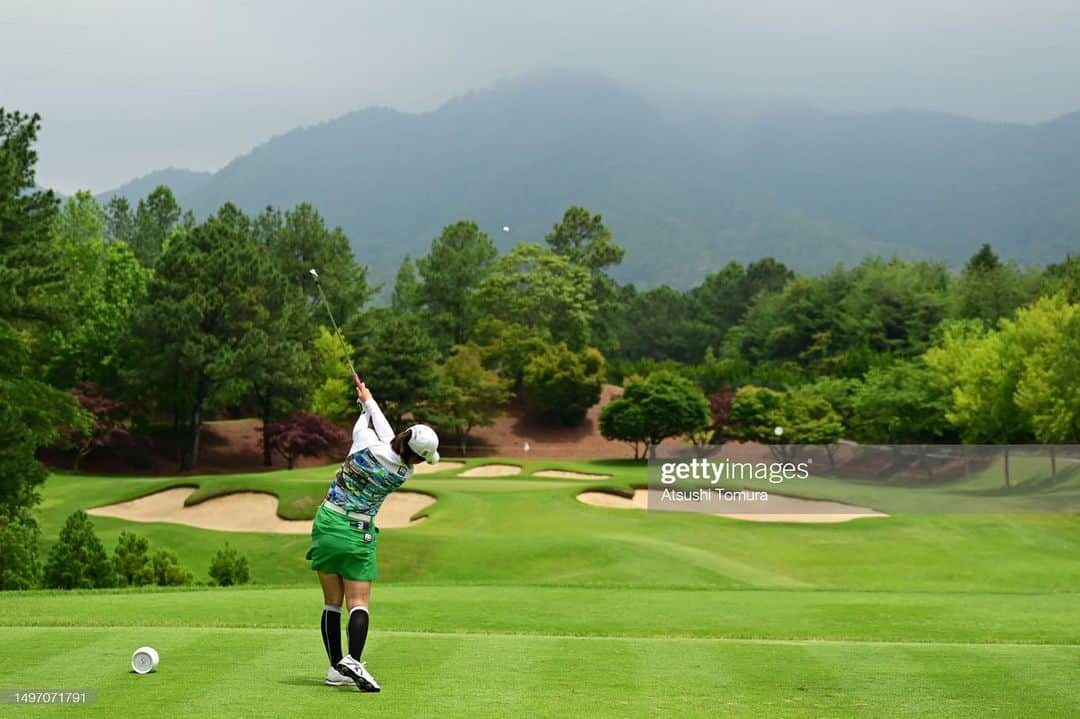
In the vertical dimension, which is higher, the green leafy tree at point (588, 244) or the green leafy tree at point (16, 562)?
the green leafy tree at point (588, 244)

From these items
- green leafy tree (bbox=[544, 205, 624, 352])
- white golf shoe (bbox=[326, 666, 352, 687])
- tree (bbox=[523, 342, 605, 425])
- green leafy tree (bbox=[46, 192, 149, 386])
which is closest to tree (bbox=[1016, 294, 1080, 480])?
tree (bbox=[523, 342, 605, 425])

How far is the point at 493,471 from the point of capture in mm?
52188

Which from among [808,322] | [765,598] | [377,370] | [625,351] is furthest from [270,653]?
[625,351]

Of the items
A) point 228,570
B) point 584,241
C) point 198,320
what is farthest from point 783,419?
point 584,241

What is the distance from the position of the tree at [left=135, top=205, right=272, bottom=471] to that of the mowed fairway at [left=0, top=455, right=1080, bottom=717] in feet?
87.0

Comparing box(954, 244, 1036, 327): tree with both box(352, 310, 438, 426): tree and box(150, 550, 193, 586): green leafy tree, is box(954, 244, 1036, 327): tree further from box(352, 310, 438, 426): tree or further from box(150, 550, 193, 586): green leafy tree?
box(150, 550, 193, 586): green leafy tree

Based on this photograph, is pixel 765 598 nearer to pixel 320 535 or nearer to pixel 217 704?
pixel 320 535

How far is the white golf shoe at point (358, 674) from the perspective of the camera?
322 inches

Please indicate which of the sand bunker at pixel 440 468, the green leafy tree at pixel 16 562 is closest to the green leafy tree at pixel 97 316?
the sand bunker at pixel 440 468

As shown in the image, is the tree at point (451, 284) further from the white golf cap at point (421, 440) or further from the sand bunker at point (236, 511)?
the white golf cap at point (421, 440)

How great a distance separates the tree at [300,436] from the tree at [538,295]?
21.0 metres

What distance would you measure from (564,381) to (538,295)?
39.9 feet

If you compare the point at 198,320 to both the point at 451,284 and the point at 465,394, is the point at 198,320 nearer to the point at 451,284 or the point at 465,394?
the point at 465,394

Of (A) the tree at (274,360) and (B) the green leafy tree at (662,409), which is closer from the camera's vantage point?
(B) the green leafy tree at (662,409)
